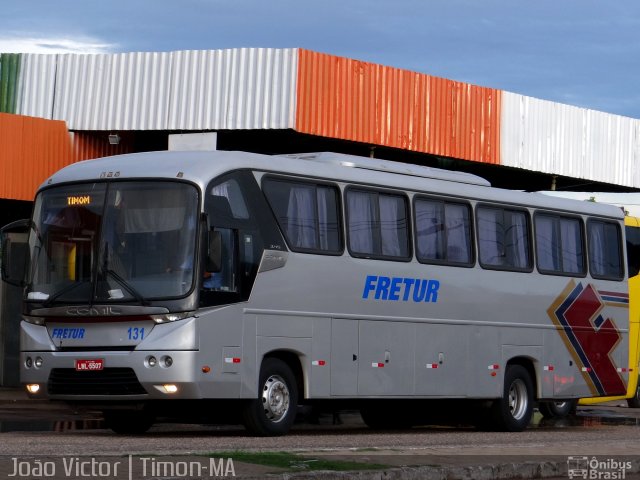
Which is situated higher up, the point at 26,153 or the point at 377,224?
the point at 26,153

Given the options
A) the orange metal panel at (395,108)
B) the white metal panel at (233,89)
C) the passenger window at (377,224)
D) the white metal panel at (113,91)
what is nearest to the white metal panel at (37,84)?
the white metal panel at (113,91)

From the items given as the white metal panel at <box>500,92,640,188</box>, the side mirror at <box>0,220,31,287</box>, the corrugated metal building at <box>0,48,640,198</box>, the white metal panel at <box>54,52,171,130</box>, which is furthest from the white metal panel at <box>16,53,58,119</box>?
the side mirror at <box>0,220,31,287</box>

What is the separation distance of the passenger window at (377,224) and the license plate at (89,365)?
3716 millimetres

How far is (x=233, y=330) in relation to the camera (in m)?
16.5

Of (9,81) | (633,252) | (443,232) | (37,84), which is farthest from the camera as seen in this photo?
(9,81)

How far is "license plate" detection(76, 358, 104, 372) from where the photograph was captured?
16266mm

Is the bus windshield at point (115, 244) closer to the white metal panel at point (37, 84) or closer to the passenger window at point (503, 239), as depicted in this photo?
the passenger window at point (503, 239)

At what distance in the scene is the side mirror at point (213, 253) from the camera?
1608 centimetres

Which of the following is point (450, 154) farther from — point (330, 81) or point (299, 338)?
point (299, 338)

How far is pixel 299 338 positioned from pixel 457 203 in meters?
3.94

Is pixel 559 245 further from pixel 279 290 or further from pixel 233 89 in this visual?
pixel 233 89

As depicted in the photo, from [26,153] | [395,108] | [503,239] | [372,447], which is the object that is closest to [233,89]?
[395,108]

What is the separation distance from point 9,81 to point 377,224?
14314mm

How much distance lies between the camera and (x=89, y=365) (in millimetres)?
16328
